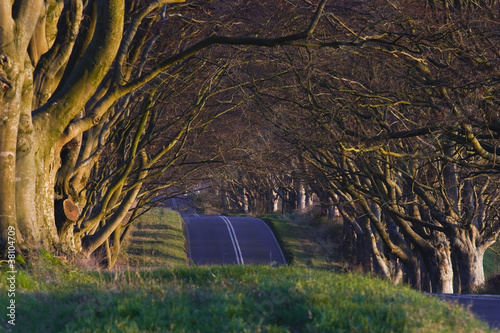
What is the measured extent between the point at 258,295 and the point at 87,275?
4.13m

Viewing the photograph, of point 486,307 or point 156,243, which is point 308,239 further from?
point 486,307

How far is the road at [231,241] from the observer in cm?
3750

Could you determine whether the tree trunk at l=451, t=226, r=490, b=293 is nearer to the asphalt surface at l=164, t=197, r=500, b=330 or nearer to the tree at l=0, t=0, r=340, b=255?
the tree at l=0, t=0, r=340, b=255

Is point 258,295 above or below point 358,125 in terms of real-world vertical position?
below

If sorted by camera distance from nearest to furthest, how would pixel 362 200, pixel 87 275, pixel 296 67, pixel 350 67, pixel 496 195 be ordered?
pixel 87 275
pixel 296 67
pixel 350 67
pixel 362 200
pixel 496 195

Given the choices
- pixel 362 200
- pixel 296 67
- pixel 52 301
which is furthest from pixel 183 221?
pixel 52 301

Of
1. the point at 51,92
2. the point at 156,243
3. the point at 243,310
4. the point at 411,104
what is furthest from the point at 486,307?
the point at 156,243

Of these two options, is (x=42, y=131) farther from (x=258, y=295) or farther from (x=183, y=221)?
(x=183, y=221)

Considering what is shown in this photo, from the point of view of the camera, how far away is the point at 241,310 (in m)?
5.65

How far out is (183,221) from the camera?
180 ft

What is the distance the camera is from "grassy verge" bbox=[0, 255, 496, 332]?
5223mm

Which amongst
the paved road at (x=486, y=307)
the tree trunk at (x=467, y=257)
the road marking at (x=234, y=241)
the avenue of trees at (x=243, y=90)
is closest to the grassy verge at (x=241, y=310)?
the paved road at (x=486, y=307)

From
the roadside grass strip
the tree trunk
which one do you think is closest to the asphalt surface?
the tree trunk

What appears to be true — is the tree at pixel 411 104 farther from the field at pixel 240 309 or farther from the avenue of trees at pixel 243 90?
the field at pixel 240 309
